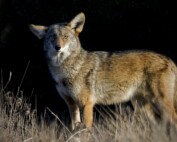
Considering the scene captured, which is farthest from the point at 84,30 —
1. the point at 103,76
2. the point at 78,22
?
the point at 103,76

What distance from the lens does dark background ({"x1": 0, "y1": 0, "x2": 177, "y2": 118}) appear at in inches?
501

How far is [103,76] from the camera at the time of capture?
10.2 meters

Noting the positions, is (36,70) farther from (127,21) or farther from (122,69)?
(122,69)

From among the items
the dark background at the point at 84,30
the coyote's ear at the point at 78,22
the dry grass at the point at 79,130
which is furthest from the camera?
the dark background at the point at 84,30

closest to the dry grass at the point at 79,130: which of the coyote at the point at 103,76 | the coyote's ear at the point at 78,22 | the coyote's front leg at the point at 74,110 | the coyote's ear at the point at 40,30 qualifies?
the coyote at the point at 103,76

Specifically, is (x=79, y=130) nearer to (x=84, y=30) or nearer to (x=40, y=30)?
(x=40, y=30)

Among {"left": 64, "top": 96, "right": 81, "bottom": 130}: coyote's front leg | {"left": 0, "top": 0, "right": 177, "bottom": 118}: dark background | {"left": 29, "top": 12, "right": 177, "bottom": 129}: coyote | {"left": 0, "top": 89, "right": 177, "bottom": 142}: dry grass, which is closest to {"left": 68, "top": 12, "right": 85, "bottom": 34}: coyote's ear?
{"left": 29, "top": 12, "right": 177, "bottom": 129}: coyote

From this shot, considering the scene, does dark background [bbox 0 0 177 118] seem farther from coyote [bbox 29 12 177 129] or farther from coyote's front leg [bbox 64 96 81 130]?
coyote's front leg [bbox 64 96 81 130]

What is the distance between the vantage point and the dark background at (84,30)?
1273cm

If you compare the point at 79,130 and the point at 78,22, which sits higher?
the point at 78,22

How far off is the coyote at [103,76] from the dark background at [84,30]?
2061mm

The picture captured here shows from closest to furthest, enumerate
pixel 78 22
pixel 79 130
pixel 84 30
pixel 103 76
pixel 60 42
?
1. pixel 79 130
2. pixel 60 42
3. pixel 103 76
4. pixel 78 22
5. pixel 84 30

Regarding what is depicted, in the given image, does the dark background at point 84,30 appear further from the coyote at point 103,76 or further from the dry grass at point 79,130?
the dry grass at point 79,130

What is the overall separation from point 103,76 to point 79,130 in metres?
2.16
